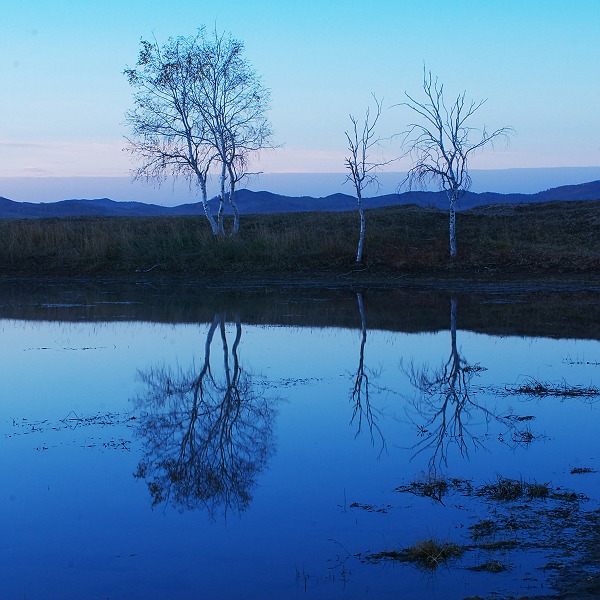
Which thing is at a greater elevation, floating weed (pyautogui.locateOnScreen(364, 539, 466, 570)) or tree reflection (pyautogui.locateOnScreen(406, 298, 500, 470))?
tree reflection (pyautogui.locateOnScreen(406, 298, 500, 470))

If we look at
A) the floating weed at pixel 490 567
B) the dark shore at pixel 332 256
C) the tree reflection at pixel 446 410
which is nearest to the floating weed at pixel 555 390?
the tree reflection at pixel 446 410

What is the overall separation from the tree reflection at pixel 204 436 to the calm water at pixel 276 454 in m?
0.03

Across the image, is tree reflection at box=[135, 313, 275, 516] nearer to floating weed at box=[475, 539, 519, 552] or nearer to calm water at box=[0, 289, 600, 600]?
calm water at box=[0, 289, 600, 600]

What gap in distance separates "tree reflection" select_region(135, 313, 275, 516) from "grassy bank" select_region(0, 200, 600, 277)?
16.1 metres

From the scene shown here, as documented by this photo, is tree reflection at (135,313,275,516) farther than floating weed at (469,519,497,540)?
Yes

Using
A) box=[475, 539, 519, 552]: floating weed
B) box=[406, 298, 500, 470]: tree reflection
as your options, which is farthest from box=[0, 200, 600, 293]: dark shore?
box=[475, 539, 519, 552]: floating weed

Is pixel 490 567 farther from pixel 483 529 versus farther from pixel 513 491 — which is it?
pixel 513 491

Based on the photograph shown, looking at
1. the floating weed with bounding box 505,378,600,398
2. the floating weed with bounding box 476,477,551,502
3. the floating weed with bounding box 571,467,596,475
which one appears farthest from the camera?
the floating weed with bounding box 505,378,600,398

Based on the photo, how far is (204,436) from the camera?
374 inches

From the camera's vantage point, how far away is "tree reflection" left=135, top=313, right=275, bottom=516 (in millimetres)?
7793

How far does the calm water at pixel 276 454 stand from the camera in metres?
6.08

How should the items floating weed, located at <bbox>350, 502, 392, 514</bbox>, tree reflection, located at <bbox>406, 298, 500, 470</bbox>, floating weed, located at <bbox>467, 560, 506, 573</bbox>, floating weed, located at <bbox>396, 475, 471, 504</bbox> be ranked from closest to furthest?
floating weed, located at <bbox>467, 560, 506, 573</bbox>
floating weed, located at <bbox>350, 502, 392, 514</bbox>
floating weed, located at <bbox>396, 475, 471, 504</bbox>
tree reflection, located at <bbox>406, 298, 500, 470</bbox>

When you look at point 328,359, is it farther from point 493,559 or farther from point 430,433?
point 493,559

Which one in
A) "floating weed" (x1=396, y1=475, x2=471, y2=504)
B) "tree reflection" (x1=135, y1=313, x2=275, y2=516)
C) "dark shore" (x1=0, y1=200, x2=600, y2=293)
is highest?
"dark shore" (x1=0, y1=200, x2=600, y2=293)
